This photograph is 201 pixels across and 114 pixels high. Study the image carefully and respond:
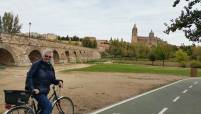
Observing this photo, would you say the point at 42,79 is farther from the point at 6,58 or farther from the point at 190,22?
the point at 6,58

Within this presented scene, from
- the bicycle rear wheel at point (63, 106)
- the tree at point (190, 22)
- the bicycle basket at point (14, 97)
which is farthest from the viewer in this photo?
the tree at point (190, 22)

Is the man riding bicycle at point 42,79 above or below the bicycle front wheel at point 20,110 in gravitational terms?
above

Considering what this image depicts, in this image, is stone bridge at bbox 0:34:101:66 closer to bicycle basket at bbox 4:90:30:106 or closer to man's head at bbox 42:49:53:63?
man's head at bbox 42:49:53:63

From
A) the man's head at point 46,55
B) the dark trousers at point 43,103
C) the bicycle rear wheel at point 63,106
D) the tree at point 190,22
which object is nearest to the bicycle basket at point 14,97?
the dark trousers at point 43,103

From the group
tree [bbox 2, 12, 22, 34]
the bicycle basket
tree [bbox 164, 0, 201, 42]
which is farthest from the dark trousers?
tree [bbox 2, 12, 22, 34]

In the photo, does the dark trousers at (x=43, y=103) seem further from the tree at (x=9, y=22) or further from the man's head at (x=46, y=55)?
the tree at (x=9, y=22)

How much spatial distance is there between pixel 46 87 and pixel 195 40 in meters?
19.3

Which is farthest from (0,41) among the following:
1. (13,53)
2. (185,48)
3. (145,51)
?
(145,51)

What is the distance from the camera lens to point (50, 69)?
8734mm

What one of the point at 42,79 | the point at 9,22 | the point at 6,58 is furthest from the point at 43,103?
the point at 9,22

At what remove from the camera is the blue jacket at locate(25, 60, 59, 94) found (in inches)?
327

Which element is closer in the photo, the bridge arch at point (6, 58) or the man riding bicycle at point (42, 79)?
the man riding bicycle at point (42, 79)

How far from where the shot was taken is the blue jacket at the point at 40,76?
27.2 ft

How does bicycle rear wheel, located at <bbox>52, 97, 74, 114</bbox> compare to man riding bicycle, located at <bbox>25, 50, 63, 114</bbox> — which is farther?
bicycle rear wheel, located at <bbox>52, 97, 74, 114</bbox>
